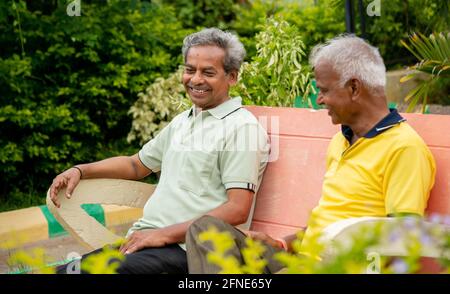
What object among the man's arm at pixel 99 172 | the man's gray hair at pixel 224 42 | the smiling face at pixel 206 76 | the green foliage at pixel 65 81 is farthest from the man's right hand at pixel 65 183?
the green foliage at pixel 65 81

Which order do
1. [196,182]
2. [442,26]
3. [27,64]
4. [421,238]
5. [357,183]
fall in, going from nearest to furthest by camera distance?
[421,238] → [357,183] → [196,182] → [27,64] → [442,26]

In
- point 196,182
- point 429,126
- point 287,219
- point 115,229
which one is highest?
point 429,126

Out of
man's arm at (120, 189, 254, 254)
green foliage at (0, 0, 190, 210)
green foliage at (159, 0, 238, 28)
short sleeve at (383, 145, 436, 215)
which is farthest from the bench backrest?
green foliage at (159, 0, 238, 28)

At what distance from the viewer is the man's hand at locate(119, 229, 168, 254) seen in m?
A: 3.14

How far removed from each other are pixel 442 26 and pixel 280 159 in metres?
4.30

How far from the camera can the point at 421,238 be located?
4.78 feet

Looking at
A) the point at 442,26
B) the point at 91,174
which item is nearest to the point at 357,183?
the point at 91,174

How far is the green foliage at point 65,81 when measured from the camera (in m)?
6.13

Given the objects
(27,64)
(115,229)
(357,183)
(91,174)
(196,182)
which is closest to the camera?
(357,183)

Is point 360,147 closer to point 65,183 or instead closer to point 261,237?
point 261,237

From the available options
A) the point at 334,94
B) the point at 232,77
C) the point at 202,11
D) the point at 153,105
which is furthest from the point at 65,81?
the point at 334,94

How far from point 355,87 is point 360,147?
223 mm

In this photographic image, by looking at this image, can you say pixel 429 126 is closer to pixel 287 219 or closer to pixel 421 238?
pixel 287 219

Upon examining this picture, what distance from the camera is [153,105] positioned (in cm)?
671
